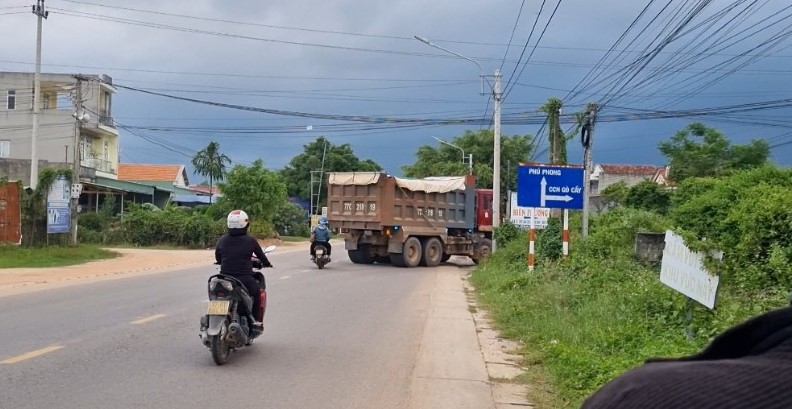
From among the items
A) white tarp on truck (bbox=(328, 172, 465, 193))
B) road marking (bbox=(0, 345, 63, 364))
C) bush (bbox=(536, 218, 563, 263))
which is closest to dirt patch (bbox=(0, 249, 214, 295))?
white tarp on truck (bbox=(328, 172, 465, 193))

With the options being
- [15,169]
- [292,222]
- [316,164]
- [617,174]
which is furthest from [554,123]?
[316,164]

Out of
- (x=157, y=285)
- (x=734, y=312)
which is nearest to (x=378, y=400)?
(x=734, y=312)

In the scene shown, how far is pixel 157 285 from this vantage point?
1788 cm

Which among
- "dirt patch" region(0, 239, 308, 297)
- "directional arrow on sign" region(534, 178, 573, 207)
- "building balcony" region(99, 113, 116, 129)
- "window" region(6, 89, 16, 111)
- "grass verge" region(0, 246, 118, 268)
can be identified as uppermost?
"window" region(6, 89, 16, 111)

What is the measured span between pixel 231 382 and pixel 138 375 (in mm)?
958

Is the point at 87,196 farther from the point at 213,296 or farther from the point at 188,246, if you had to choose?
the point at 213,296

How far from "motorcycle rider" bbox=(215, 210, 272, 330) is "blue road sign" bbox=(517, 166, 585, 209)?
8.74m

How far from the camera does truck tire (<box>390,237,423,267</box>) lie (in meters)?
26.1

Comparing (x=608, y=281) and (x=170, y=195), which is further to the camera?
(x=170, y=195)

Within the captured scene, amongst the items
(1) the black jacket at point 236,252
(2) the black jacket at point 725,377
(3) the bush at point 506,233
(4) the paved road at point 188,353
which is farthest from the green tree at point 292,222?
(2) the black jacket at point 725,377

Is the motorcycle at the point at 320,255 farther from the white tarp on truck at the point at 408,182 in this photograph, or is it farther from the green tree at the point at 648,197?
the green tree at the point at 648,197

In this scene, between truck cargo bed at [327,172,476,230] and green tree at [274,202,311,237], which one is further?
green tree at [274,202,311,237]

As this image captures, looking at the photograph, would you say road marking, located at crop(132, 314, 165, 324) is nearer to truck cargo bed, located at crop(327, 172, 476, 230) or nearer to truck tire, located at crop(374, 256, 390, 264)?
truck cargo bed, located at crop(327, 172, 476, 230)

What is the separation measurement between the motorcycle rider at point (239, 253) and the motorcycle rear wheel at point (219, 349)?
645 millimetres
